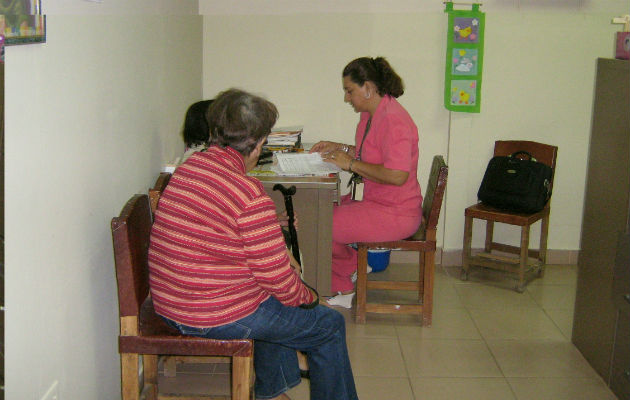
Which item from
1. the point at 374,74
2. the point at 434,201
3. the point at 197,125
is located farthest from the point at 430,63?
the point at 197,125

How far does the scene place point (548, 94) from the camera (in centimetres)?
413

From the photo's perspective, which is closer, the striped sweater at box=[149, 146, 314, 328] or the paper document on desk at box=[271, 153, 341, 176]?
the striped sweater at box=[149, 146, 314, 328]

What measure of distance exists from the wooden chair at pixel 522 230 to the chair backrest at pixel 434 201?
560mm

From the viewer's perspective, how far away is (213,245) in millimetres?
1857

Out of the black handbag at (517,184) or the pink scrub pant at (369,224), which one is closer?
the pink scrub pant at (369,224)

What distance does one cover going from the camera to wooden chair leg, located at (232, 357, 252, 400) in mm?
2014

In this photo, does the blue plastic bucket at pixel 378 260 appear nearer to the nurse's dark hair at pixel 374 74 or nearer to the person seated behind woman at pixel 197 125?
the nurse's dark hair at pixel 374 74

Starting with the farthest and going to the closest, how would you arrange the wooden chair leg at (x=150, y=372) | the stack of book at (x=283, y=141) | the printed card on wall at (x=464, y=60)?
the printed card on wall at (x=464, y=60) < the stack of book at (x=283, y=141) < the wooden chair leg at (x=150, y=372)

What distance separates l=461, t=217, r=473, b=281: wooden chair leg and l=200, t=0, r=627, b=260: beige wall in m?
0.33

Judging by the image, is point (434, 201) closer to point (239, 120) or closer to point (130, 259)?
point (239, 120)

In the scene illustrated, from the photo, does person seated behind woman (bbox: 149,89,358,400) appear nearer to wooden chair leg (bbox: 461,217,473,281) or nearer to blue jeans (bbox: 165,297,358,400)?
blue jeans (bbox: 165,297,358,400)

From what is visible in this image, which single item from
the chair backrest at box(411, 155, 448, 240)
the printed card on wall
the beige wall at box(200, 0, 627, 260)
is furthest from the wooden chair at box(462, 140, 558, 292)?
the chair backrest at box(411, 155, 448, 240)

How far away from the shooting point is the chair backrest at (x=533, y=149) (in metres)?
4.00

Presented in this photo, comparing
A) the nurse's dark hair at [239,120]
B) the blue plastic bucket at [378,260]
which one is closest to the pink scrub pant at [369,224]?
the blue plastic bucket at [378,260]
